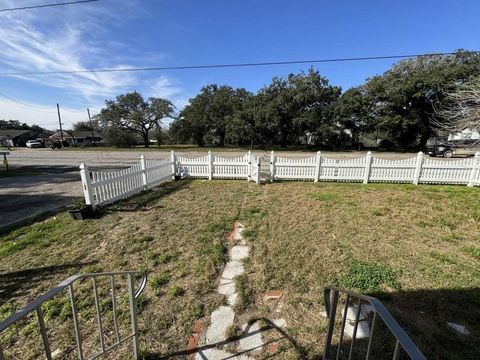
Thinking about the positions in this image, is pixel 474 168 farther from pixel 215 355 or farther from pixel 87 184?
pixel 87 184

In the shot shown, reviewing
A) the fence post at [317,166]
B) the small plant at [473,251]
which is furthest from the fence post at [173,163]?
the small plant at [473,251]

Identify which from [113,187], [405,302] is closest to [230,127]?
[113,187]

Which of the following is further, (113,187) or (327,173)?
(327,173)

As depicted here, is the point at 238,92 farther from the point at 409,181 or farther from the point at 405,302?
the point at 405,302

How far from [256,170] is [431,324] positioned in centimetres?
756

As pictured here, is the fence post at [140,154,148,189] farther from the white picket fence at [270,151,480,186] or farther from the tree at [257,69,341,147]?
the tree at [257,69,341,147]

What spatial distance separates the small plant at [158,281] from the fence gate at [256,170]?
21.5 feet

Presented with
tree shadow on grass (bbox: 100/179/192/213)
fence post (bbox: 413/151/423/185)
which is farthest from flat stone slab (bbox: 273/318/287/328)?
fence post (bbox: 413/151/423/185)

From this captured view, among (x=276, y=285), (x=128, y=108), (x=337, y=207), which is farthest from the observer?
(x=128, y=108)

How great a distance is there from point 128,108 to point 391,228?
134ft

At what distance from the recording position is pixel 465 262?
3867 millimetres

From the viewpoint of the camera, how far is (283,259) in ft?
12.9

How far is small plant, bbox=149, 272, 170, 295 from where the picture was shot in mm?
3221

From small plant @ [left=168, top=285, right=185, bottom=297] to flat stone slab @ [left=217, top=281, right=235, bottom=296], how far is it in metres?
0.49
